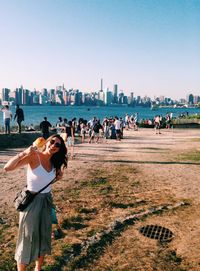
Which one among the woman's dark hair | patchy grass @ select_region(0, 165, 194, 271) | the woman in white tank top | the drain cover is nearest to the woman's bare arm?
the woman in white tank top

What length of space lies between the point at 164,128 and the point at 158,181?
30119 mm

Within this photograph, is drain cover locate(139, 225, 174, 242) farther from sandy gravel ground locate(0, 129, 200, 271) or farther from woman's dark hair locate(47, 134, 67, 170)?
woman's dark hair locate(47, 134, 67, 170)

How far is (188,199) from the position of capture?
9422 mm

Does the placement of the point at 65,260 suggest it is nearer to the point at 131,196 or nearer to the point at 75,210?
the point at 75,210

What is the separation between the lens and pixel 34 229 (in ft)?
15.2

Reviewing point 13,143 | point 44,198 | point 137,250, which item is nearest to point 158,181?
point 137,250

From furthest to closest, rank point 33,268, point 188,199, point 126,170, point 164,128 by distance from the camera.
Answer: point 164,128 < point 126,170 < point 188,199 < point 33,268

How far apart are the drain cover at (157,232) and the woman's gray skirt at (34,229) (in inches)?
114

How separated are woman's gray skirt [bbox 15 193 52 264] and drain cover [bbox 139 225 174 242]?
2887 millimetres

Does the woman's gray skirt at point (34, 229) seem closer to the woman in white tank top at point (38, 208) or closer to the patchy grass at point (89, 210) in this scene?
the woman in white tank top at point (38, 208)

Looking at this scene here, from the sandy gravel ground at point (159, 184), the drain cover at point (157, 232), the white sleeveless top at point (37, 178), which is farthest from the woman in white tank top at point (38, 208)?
the drain cover at point (157, 232)

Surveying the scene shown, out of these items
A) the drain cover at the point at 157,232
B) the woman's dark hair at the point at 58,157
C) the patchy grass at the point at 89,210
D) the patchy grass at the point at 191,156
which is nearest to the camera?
the woman's dark hair at the point at 58,157

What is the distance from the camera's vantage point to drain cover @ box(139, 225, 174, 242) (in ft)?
22.3

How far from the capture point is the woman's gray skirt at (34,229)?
15.1 ft
